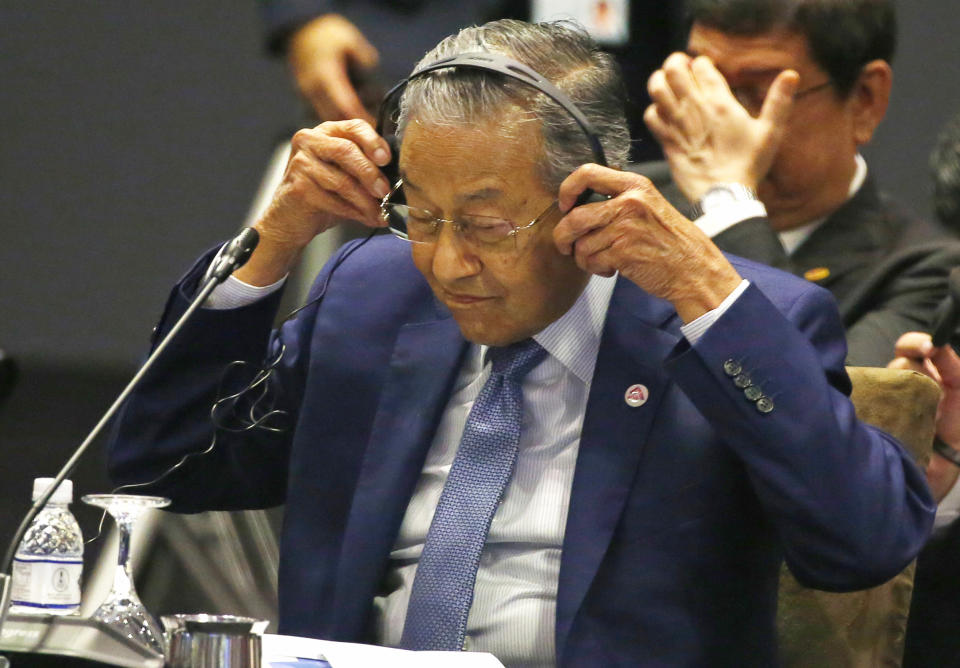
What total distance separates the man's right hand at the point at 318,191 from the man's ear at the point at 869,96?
124cm

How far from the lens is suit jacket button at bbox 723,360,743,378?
1683 mm

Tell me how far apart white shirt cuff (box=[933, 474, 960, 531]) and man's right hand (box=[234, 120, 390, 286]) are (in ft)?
3.37

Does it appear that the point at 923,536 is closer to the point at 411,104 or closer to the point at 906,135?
the point at 411,104

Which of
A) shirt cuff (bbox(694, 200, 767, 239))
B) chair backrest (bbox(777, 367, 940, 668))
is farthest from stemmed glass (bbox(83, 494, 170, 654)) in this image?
shirt cuff (bbox(694, 200, 767, 239))

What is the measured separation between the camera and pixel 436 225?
1.88m

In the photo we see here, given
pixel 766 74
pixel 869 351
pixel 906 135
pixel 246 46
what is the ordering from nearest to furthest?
pixel 869 351, pixel 766 74, pixel 906 135, pixel 246 46

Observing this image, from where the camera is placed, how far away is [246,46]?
625cm

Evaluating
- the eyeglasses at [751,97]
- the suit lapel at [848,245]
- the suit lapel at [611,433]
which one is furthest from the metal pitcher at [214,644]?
the eyeglasses at [751,97]

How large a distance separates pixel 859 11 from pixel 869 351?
72 centimetres

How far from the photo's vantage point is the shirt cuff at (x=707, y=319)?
1707 mm

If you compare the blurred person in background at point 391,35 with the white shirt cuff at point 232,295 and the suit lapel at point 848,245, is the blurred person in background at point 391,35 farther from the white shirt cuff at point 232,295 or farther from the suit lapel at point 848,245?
the white shirt cuff at point 232,295

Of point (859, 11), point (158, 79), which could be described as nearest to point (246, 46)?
point (158, 79)

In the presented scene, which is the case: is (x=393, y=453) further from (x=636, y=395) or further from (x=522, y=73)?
(x=522, y=73)

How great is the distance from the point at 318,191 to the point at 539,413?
0.43 meters
